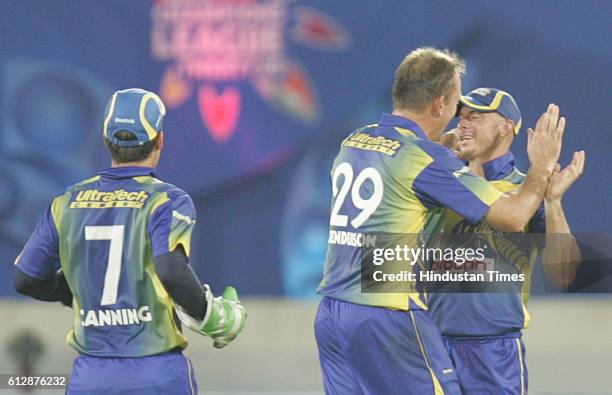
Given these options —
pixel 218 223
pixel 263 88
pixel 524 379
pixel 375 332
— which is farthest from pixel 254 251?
pixel 375 332

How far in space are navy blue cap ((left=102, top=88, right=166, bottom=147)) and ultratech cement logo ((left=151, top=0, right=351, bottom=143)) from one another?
560cm

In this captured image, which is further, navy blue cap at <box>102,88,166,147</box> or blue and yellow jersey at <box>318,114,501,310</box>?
blue and yellow jersey at <box>318,114,501,310</box>

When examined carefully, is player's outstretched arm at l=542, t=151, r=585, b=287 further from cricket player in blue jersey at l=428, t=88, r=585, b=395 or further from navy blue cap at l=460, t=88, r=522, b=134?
navy blue cap at l=460, t=88, r=522, b=134

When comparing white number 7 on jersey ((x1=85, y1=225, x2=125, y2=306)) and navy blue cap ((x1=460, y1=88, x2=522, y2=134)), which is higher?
navy blue cap ((x1=460, y1=88, x2=522, y2=134))

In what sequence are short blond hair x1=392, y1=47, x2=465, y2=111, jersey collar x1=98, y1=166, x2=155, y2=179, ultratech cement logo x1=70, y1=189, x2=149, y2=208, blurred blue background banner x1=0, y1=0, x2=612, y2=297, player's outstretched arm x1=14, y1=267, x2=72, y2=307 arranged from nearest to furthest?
ultratech cement logo x1=70, y1=189, x2=149, y2=208 < jersey collar x1=98, y1=166, x2=155, y2=179 < player's outstretched arm x1=14, y1=267, x2=72, y2=307 < short blond hair x1=392, y1=47, x2=465, y2=111 < blurred blue background banner x1=0, y1=0, x2=612, y2=297

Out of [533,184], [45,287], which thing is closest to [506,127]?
[533,184]

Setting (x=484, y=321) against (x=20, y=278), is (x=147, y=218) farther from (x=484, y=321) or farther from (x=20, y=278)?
(x=484, y=321)

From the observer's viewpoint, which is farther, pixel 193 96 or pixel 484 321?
pixel 193 96

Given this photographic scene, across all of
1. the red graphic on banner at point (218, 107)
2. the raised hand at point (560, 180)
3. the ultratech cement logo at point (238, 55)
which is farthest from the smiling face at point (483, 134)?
the red graphic on banner at point (218, 107)

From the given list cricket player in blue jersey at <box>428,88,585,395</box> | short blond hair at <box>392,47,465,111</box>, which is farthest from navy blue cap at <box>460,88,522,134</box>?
short blond hair at <box>392,47,465,111</box>

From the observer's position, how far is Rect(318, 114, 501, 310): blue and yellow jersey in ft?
18.2

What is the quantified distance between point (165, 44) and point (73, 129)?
1.10 metres

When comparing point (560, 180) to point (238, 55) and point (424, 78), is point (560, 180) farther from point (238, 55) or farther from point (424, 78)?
point (238, 55)

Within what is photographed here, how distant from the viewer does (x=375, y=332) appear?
5559 millimetres
